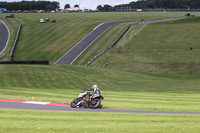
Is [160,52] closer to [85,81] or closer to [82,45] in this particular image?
[82,45]

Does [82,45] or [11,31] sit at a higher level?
[11,31]

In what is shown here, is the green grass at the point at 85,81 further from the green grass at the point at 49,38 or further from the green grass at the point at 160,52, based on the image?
the green grass at the point at 49,38

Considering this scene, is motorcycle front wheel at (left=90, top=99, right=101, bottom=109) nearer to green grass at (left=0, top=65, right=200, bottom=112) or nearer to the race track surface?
the race track surface

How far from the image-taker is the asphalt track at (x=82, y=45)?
7719cm

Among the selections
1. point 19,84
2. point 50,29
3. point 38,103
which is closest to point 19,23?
point 50,29

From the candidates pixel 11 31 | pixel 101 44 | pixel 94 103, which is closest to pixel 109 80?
pixel 94 103

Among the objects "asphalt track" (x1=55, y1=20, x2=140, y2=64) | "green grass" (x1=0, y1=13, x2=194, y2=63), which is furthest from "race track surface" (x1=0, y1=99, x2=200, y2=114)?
"green grass" (x1=0, y1=13, x2=194, y2=63)

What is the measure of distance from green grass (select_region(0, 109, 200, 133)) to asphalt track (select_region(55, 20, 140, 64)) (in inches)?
2165

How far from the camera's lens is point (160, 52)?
251 feet

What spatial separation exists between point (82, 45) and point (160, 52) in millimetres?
22044

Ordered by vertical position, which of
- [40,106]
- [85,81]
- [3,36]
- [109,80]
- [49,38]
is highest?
[40,106]

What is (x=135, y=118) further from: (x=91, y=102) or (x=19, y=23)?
(x=19, y=23)

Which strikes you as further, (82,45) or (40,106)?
(82,45)

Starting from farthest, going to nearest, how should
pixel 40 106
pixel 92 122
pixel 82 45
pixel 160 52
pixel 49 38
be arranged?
pixel 49 38 → pixel 82 45 → pixel 160 52 → pixel 40 106 → pixel 92 122
